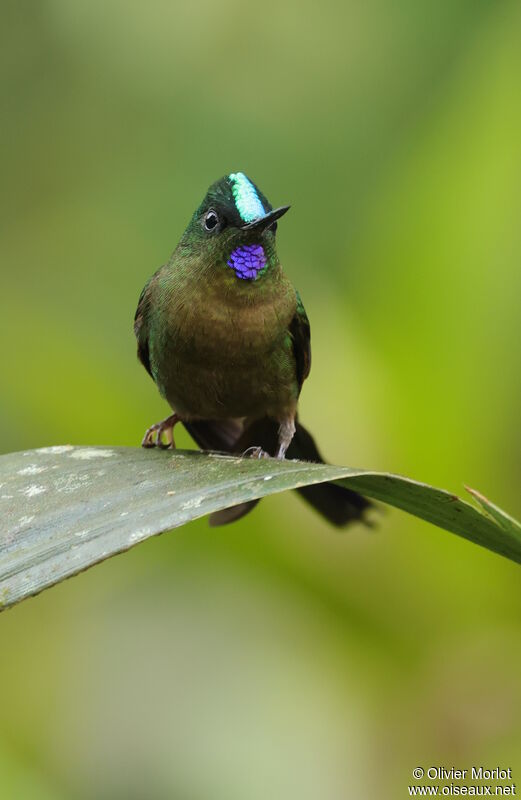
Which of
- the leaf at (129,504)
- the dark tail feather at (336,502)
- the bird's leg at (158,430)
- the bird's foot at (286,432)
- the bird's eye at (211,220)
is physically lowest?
the dark tail feather at (336,502)

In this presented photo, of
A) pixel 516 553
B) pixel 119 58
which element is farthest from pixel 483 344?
pixel 119 58

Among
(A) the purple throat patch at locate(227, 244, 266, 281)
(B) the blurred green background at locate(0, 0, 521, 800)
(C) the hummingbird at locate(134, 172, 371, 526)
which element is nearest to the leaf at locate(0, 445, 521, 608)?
(C) the hummingbird at locate(134, 172, 371, 526)

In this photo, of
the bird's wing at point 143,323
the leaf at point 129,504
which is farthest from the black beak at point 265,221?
the leaf at point 129,504

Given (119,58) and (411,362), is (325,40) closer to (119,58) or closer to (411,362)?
(119,58)

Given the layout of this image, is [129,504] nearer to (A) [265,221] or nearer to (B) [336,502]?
(A) [265,221]

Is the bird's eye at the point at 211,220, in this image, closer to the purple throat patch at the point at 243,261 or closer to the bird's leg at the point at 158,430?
the purple throat patch at the point at 243,261

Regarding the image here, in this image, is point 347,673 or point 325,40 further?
point 325,40
